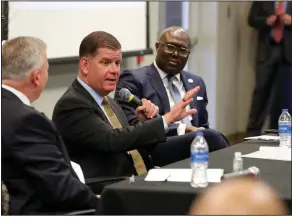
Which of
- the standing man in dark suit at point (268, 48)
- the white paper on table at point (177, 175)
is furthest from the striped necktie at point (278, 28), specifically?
the white paper on table at point (177, 175)

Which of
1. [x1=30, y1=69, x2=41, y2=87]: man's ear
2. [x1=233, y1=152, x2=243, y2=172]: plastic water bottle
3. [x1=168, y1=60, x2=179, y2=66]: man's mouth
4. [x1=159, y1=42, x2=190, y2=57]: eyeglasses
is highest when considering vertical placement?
[x1=30, y1=69, x2=41, y2=87]: man's ear

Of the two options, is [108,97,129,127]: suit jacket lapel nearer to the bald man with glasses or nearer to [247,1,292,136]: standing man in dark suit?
the bald man with glasses

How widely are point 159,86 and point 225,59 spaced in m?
3.00

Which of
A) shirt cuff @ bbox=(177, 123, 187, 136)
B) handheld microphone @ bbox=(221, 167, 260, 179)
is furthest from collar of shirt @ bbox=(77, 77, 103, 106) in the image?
handheld microphone @ bbox=(221, 167, 260, 179)

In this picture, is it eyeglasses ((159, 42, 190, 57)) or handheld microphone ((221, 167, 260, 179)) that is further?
eyeglasses ((159, 42, 190, 57))

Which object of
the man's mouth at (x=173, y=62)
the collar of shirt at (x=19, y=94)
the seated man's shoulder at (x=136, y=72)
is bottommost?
the seated man's shoulder at (x=136, y=72)

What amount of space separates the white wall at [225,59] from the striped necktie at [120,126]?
9.02 feet

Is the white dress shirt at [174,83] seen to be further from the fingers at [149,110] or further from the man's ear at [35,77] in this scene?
the man's ear at [35,77]

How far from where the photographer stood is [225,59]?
6.44m

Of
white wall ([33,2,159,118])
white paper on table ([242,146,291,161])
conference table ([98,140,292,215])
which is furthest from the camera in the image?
white wall ([33,2,159,118])

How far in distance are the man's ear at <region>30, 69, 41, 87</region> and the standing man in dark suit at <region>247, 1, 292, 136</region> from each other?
14.1ft

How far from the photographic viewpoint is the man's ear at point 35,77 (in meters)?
2.17

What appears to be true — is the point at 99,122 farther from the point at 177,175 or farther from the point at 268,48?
the point at 268,48

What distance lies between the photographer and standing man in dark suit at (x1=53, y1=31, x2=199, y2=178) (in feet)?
8.58
